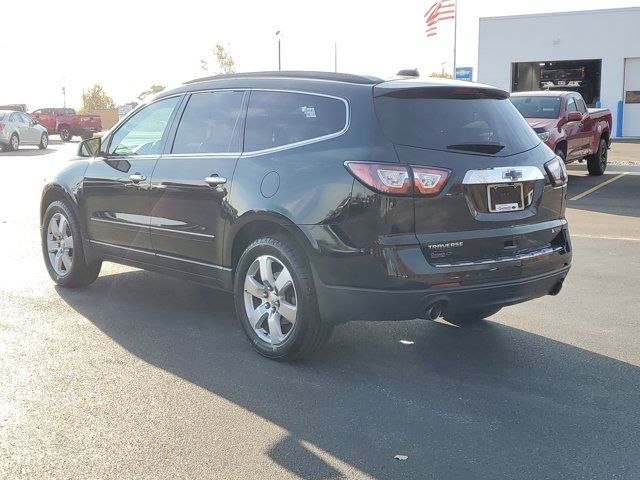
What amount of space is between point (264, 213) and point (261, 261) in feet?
1.08

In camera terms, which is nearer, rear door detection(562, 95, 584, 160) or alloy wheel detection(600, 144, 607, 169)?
rear door detection(562, 95, 584, 160)

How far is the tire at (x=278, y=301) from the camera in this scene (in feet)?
15.5

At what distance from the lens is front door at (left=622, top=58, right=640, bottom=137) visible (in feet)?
113

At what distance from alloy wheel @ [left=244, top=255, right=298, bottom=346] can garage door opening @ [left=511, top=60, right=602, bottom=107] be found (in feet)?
109

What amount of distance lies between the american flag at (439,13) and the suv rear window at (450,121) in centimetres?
3052

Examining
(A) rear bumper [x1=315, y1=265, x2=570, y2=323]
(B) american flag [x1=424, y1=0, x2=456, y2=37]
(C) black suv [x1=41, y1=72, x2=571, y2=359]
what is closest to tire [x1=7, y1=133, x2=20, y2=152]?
(B) american flag [x1=424, y1=0, x2=456, y2=37]

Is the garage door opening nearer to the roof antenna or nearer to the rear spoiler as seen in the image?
the roof antenna

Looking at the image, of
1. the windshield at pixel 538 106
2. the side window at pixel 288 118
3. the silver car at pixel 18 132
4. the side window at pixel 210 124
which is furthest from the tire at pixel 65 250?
the silver car at pixel 18 132

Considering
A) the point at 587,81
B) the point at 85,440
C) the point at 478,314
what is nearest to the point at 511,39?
the point at 587,81

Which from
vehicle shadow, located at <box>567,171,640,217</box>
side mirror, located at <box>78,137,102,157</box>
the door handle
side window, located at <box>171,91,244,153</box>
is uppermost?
side window, located at <box>171,91,244,153</box>

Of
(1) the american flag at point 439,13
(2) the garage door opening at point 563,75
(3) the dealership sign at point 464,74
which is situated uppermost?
(1) the american flag at point 439,13

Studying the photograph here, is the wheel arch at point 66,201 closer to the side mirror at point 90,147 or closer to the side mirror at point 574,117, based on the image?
the side mirror at point 90,147

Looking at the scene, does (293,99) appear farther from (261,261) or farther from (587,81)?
(587,81)

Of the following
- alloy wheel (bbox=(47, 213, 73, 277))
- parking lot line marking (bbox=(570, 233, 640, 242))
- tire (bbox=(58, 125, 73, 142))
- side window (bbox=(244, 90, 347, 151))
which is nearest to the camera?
side window (bbox=(244, 90, 347, 151))
